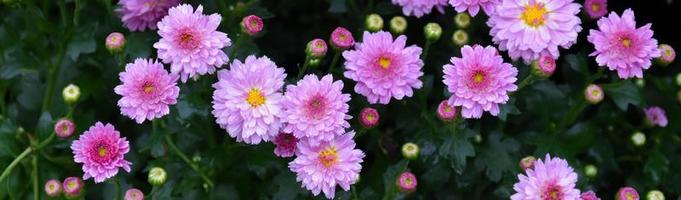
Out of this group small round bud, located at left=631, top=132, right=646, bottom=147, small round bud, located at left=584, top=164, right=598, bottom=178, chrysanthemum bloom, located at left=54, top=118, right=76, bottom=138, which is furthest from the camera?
small round bud, located at left=631, top=132, right=646, bottom=147

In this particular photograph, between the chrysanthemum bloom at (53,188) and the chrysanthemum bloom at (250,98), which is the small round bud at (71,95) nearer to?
the chrysanthemum bloom at (53,188)

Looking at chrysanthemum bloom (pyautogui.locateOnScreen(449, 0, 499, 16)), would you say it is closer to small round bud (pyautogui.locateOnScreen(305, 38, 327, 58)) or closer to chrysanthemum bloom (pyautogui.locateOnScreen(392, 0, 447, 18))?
chrysanthemum bloom (pyautogui.locateOnScreen(392, 0, 447, 18))

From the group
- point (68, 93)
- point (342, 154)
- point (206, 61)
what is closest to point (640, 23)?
point (342, 154)

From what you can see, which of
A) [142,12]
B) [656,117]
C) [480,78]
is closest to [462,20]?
[480,78]

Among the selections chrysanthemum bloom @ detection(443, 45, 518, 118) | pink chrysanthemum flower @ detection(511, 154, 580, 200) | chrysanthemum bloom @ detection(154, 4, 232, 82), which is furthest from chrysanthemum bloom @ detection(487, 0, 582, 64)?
chrysanthemum bloom @ detection(154, 4, 232, 82)

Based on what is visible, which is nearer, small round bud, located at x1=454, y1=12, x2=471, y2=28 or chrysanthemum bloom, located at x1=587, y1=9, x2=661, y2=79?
chrysanthemum bloom, located at x1=587, y1=9, x2=661, y2=79

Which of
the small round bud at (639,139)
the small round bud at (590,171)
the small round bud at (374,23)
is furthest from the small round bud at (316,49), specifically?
the small round bud at (639,139)

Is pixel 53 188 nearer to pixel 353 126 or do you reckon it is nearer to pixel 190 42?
pixel 190 42
